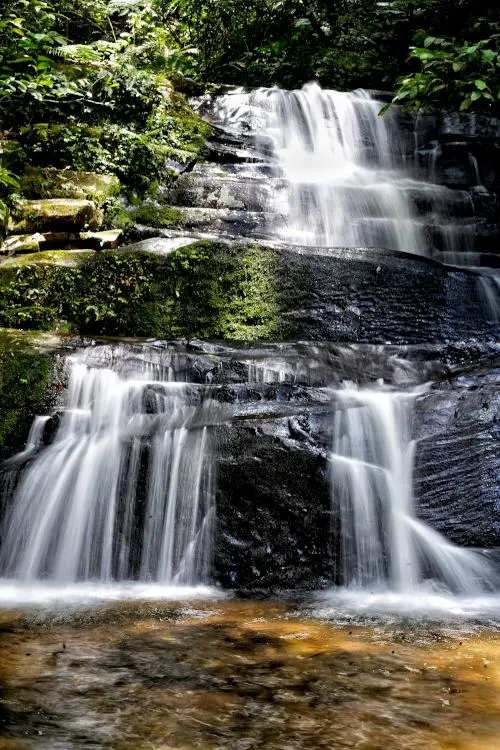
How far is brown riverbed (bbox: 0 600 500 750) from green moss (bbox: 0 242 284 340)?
4.12m

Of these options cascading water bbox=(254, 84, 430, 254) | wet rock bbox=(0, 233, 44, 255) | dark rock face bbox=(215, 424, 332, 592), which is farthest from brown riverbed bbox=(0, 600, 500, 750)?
cascading water bbox=(254, 84, 430, 254)

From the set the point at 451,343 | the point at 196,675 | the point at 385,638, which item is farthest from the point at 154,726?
the point at 451,343

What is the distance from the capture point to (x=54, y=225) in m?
7.61

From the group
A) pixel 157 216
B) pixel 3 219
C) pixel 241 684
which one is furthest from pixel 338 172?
pixel 241 684

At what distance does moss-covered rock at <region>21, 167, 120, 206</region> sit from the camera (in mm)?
8086

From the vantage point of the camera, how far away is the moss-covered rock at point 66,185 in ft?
26.5

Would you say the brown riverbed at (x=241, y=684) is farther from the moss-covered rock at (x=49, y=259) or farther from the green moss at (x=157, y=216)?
the green moss at (x=157, y=216)

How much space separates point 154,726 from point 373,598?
2.28m

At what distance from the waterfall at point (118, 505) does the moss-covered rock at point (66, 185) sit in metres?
4.20

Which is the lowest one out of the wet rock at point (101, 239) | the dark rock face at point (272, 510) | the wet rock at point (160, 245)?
the dark rock face at point (272, 510)

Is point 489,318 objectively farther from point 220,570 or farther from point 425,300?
point 220,570

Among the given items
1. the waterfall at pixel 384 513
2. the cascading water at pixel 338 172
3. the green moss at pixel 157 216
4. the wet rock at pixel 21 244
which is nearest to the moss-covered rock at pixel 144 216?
the green moss at pixel 157 216

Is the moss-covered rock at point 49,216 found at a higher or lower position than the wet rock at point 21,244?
higher

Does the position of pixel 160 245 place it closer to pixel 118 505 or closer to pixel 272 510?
pixel 118 505
